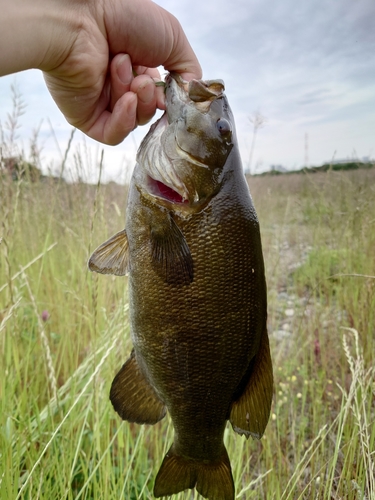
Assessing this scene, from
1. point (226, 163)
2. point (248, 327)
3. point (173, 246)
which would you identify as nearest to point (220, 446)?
point (248, 327)

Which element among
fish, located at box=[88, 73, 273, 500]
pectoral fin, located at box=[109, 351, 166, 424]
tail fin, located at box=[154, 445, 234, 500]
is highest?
fish, located at box=[88, 73, 273, 500]

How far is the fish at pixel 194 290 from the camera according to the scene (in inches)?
50.3

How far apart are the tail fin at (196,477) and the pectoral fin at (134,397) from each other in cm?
15

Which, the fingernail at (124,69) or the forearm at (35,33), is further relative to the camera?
the fingernail at (124,69)

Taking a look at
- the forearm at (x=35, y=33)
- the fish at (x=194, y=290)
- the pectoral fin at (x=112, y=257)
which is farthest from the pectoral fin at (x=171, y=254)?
the forearm at (x=35, y=33)

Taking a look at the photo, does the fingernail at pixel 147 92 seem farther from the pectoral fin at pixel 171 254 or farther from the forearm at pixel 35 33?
the pectoral fin at pixel 171 254

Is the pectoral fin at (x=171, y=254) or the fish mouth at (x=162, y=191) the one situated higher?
the fish mouth at (x=162, y=191)

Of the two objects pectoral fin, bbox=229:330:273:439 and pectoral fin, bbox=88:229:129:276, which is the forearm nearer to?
pectoral fin, bbox=88:229:129:276

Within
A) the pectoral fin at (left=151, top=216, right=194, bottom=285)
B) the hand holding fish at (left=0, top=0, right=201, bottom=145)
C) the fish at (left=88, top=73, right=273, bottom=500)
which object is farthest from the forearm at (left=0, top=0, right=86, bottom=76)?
the pectoral fin at (left=151, top=216, right=194, bottom=285)

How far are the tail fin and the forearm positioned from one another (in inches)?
52.9

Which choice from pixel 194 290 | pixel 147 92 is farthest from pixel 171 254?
pixel 147 92

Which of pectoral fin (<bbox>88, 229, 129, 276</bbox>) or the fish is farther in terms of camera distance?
pectoral fin (<bbox>88, 229, 129, 276</bbox>)

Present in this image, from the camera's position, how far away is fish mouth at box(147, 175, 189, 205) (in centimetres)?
138

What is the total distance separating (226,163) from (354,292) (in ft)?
8.21
